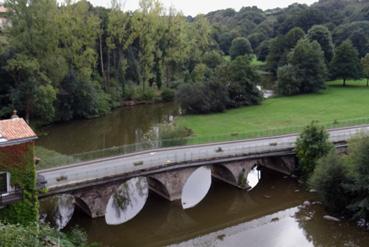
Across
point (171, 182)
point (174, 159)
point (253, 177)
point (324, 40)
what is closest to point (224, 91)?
point (253, 177)

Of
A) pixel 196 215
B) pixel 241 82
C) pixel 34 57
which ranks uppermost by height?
pixel 34 57

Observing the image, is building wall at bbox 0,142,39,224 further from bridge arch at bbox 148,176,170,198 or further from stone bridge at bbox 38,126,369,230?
bridge arch at bbox 148,176,170,198

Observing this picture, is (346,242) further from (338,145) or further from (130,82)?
(130,82)

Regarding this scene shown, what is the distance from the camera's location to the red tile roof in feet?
93.5

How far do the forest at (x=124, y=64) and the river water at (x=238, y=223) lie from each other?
31943mm

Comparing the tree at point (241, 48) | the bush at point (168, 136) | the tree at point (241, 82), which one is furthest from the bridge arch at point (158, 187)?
the tree at point (241, 48)

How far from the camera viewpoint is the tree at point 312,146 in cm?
4462

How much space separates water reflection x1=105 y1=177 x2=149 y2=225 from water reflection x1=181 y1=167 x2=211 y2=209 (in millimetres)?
3802

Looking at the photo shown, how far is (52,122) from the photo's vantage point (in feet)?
241

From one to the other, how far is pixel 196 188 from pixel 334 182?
1391 centimetres

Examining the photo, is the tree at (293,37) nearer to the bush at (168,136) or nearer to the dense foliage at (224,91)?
the dense foliage at (224,91)

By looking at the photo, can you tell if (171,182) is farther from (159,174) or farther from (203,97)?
(203,97)

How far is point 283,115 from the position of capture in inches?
2913

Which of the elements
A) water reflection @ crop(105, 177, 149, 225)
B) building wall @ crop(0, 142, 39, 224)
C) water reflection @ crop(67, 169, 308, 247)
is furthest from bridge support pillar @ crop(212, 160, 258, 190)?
building wall @ crop(0, 142, 39, 224)
